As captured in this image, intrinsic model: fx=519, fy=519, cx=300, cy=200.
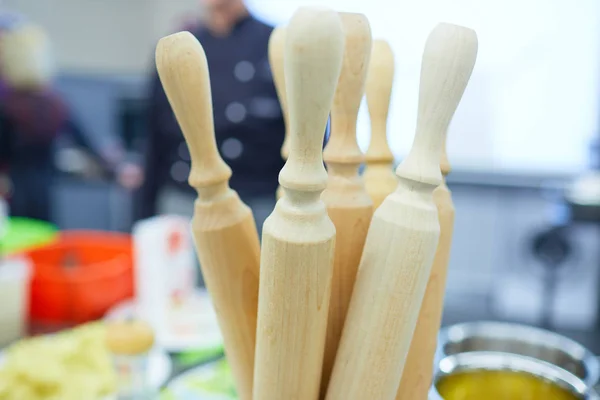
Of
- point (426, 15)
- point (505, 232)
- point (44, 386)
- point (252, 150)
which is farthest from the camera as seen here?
point (505, 232)

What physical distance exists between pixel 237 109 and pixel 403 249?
1.15 metres

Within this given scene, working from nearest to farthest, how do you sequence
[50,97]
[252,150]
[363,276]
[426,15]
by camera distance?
[363,276] < [252,150] < [50,97] < [426,15]

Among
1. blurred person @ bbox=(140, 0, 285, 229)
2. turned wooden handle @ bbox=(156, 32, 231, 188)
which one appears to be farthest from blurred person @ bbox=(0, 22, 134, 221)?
turned wooden handle @ bbox=(156, 32, 231, 188)

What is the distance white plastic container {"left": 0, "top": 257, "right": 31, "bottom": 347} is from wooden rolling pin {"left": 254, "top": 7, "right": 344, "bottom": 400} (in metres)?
0.49

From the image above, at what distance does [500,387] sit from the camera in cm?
39

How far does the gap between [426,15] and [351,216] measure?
6.37 ft

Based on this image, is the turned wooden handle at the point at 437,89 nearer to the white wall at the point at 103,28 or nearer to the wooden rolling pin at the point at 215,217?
the wooden rolling pin at the point at 215,217

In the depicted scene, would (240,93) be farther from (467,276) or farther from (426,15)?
(467,276)

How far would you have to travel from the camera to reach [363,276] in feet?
0.82

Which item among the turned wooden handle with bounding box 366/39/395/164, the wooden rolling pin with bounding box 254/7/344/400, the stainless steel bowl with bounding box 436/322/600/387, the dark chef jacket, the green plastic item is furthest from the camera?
the dark chef jacket

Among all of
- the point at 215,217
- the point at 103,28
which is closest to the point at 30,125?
the point at 103,28

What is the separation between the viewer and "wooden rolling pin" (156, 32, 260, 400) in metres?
0.24

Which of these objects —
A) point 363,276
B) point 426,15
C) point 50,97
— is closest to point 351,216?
point 363,276

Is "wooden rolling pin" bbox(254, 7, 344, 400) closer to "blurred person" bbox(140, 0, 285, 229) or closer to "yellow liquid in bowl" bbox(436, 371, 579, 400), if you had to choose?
"yellow liquid in bowl" bbox(436, 371, 579, 400)
